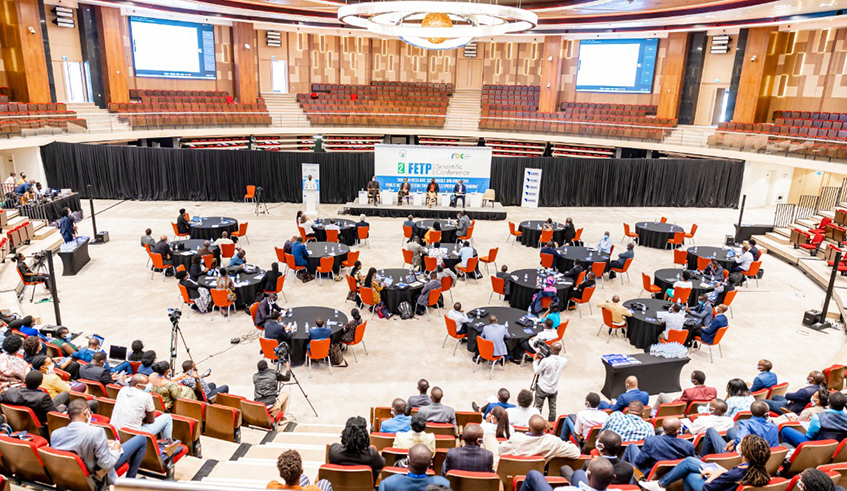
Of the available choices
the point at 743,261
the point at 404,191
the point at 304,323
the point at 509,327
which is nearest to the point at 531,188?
the point at 404,191

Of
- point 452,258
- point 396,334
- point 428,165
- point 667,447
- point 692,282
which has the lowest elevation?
point 396,334

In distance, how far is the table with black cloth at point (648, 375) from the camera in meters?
7.74

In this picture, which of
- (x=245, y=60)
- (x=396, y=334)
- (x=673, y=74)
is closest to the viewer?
(x=396, y=334)

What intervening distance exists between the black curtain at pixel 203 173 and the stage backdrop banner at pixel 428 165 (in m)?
1.92

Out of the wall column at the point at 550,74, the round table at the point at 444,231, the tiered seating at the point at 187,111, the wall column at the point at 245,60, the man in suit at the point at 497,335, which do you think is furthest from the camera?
the wall column at the point at 550,74

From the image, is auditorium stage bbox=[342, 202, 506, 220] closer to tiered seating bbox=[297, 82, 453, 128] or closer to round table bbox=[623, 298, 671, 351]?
tiered seating bbox=[297, 82, 453, 128]

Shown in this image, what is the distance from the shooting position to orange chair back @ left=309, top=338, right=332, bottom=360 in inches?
320

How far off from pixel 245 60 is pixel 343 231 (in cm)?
1668

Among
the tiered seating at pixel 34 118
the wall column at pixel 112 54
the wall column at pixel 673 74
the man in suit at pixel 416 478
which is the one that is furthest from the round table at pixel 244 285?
the wall column at pixel 673 74

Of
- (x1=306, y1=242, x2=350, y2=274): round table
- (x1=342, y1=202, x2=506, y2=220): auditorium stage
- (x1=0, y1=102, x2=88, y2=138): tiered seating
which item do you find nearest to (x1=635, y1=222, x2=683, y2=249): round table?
(x1=342, y1=202, x2=506, y2=220): auditorium stage

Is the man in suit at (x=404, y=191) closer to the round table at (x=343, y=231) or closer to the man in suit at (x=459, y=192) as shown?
the man in suit at (x=459, y=192)

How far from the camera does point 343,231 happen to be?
15000mm

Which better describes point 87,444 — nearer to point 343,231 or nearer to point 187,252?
point 187,252

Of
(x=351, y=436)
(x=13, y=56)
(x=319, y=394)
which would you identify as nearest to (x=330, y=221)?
(x=319, y=394)
